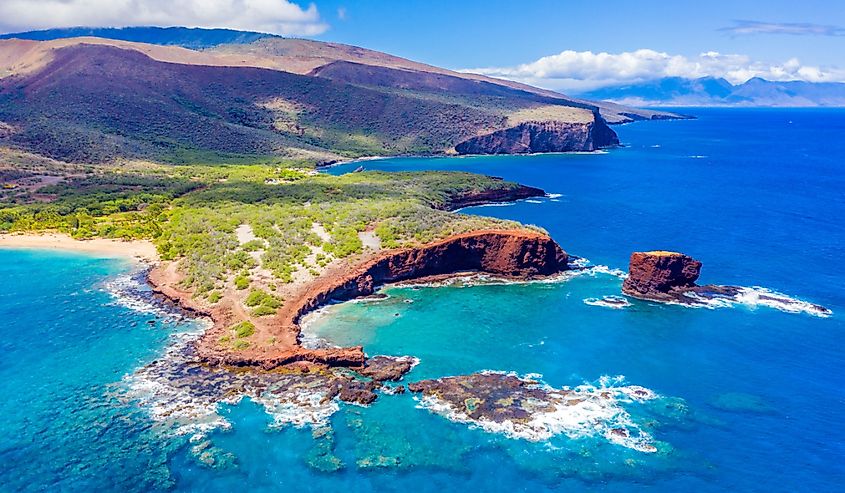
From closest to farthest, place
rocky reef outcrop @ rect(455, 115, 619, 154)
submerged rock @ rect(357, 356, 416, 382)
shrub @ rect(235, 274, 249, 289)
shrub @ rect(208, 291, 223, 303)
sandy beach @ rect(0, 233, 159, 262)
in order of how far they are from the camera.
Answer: submerged rock @ rect(357, 356, 416, 382) < shrub @ rect(208, 291, 223, 303) < shrub @ rect(235, 274, 249, 289) < sandy beach @ rect(0, 233, 159, 262) < rocky reef outcrop @ rect(455, 115, 619, 154)

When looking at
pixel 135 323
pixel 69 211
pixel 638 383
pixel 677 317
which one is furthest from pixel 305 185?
pixel 638 383

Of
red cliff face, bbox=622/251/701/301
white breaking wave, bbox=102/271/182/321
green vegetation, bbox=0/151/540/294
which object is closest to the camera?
white breaking wave, bbox=102/271/182/321

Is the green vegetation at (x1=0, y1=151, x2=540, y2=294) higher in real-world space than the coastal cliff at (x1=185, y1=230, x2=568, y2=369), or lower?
higher

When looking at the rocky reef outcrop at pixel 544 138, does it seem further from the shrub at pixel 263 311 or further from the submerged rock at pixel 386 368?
the submerged rock at pixel 386 368

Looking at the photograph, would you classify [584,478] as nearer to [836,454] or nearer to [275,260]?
[836,454]

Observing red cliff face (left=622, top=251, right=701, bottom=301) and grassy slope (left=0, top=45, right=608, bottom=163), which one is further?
grassy slope (left=0, top=45, right=608, bottom=163)

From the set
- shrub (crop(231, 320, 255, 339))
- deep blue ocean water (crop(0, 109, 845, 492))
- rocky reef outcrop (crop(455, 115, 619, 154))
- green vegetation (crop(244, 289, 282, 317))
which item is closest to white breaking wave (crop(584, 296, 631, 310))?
deep blue ocean water (crop(0, 109, 845, 492))

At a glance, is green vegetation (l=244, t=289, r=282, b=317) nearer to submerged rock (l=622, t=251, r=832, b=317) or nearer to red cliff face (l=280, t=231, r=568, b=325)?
red cliff face (l=280, t=231, r=568, b=325)

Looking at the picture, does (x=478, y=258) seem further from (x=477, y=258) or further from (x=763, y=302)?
(x=763, y=302)
